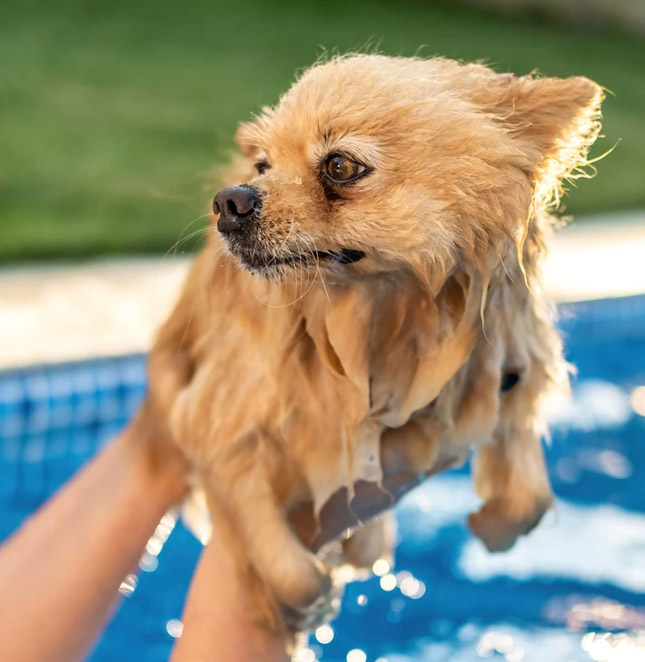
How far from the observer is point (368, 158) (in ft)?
5.85

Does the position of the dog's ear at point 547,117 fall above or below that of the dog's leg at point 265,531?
above

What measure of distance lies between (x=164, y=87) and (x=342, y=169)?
7157mm

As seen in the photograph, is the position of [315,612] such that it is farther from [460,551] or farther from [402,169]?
[460,551]

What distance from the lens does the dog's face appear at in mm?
1793

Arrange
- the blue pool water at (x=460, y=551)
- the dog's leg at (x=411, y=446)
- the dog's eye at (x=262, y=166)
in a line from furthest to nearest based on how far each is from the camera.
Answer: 1. the blue pool water at (x=460, y=551)
2. the dog's leg at (x=411, y=446)
3. the dog's eye at (x=262, y=166)

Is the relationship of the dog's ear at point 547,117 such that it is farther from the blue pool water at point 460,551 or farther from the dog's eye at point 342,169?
the blue pool water at point 460,551

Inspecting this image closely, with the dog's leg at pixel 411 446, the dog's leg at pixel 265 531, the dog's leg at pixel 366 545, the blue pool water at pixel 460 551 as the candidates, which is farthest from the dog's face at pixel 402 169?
the blue pool water at pixel 460 551

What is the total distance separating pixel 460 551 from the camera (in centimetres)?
377

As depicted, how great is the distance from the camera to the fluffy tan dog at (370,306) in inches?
71.0

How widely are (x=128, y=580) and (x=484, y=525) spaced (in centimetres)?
94

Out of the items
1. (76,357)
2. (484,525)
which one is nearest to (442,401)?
(484,525)

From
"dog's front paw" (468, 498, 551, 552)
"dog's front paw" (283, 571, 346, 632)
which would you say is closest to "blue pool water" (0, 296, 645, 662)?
"dog's front paw" (468, 498, 551, 552)

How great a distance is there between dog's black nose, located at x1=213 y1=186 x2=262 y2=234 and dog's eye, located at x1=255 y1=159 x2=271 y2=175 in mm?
148

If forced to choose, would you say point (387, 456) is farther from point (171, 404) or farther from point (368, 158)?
point (368, 158)
